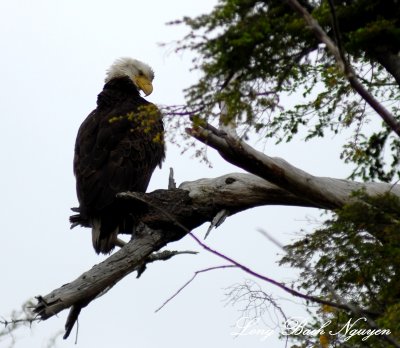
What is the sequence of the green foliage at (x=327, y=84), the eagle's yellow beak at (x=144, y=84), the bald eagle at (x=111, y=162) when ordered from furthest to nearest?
the eagle's yellow beak at (x=144, y=84) < the bald eagle at (x=111, y=162) < the green foliage at (x=327, y=84)

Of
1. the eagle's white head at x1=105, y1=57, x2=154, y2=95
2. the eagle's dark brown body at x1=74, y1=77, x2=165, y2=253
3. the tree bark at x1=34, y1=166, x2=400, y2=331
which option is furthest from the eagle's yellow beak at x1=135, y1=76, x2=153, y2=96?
the tree bark at x1=34, y1=166, x2=400, y2=331

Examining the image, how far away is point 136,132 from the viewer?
967 centimetres

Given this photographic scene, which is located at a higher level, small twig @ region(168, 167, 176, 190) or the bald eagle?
the bald eagle

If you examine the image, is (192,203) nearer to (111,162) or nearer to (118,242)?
(118,242)

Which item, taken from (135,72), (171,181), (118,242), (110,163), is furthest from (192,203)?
(135,72)

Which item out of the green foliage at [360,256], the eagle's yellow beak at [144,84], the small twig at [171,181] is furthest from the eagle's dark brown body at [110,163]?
the green foliage at [360,256]

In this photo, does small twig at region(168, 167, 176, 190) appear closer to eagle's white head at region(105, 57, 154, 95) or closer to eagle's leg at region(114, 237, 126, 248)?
eagle's leg at region(114, 237, 126, 248)

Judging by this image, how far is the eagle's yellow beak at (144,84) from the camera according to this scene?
37.0ft

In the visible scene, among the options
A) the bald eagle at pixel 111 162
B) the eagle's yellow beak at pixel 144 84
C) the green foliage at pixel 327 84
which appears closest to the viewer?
the green foliage at pixel 327 84

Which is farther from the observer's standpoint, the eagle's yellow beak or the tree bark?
the eagle's yellow beak

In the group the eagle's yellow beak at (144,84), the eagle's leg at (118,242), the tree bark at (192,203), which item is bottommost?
the tree bark at (192,203)

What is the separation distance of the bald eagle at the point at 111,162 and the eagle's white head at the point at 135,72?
26.8 inches

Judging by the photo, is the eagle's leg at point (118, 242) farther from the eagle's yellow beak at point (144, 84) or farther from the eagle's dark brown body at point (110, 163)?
the eagle's yellow beak at point (144, 84)

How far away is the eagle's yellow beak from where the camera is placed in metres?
→ 11.3
